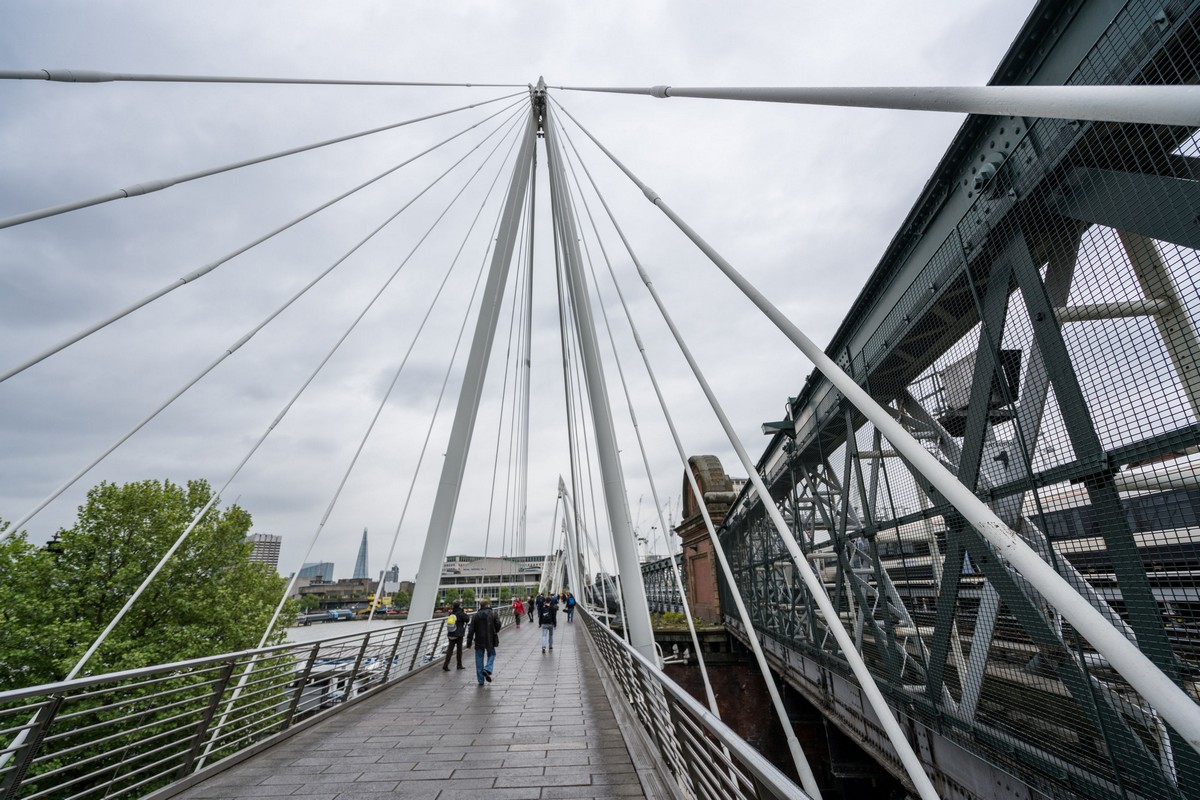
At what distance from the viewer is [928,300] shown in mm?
4520

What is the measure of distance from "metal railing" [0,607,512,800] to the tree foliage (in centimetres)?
190

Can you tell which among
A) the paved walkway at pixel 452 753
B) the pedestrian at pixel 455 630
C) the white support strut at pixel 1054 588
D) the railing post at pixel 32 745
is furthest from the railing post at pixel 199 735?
the pedestrian at pixel 455 630

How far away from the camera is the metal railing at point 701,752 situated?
6.79ft

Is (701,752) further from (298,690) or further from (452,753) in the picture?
(298,690)

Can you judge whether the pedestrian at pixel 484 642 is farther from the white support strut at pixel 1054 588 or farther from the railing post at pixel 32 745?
the white support strut at pixel 1054 588

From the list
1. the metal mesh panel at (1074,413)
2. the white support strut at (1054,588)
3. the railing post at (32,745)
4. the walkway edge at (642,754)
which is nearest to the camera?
the white support strut at (1054,588)

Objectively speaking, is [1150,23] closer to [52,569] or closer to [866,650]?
[866,650]

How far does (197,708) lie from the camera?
25.0ft

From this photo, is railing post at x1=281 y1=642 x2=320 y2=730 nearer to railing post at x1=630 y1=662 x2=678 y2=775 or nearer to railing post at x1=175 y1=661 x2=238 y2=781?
railing post at x1=175 y1=661 x2=238 y2=781

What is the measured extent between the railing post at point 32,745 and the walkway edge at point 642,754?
408 cm

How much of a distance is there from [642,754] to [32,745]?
179 inches

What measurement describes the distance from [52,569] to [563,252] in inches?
744

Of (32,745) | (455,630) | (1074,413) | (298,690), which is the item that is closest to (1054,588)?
(1074,413)

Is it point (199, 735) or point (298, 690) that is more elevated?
point (298, 690)
